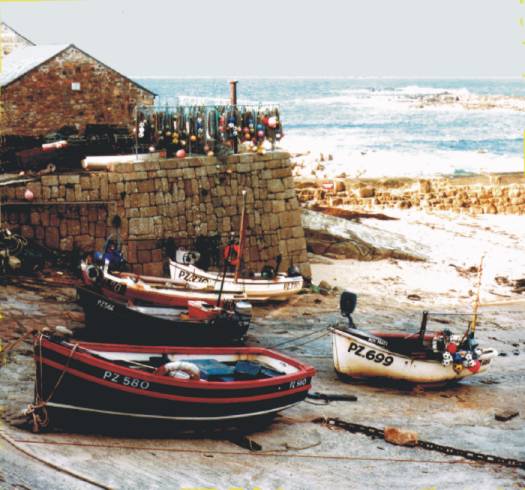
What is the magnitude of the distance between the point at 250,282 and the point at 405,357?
16.5 feet

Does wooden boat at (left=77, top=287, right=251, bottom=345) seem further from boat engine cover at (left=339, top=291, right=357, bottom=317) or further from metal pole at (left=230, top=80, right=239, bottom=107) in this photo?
metal pole at (left=230, top=80, right=239, bottom=107)

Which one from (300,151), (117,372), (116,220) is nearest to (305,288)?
(116,220)

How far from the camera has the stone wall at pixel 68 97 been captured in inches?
856

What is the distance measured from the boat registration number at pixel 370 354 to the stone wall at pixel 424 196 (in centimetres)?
1929

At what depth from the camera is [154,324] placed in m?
15.5

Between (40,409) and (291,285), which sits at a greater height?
(291,285)

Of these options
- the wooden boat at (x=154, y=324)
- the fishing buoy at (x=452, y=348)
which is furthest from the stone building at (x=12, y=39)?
the fishing buoy at (x=452, y=348)

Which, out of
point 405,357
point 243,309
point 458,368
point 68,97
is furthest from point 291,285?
point 68,97

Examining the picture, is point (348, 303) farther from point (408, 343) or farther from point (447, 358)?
point (447, 358)

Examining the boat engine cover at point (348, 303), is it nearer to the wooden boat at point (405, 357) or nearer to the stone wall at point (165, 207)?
the wooden boat at point (405, 357)

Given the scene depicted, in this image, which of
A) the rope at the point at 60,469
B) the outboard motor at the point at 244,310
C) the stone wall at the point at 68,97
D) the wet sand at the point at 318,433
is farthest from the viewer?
the stone wall at the point at 68,97

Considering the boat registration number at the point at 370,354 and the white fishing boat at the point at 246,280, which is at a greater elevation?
the white fishing boat at the point at 246,280

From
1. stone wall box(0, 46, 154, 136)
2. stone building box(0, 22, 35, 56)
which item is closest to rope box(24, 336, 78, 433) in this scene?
stone wall box(0, 46, 154, 136)

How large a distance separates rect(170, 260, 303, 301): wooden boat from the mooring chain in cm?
646
